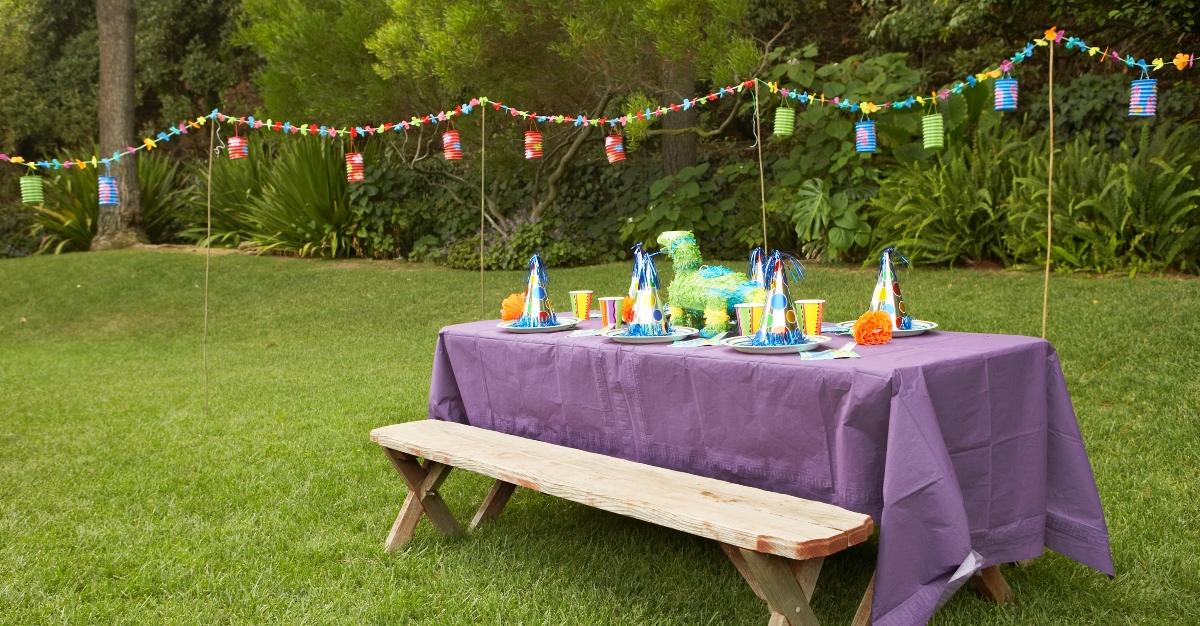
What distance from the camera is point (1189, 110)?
959cm

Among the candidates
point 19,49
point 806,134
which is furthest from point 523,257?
point 19,49

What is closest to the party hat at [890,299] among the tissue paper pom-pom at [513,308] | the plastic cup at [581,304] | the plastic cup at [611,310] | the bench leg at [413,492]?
the plastic cup at [611,310]

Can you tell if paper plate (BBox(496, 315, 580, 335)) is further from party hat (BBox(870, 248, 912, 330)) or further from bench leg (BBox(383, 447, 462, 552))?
party hat (BBox(870, 248, 912, 330))

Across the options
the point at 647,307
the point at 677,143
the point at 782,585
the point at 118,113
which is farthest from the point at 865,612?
the point at 118,113

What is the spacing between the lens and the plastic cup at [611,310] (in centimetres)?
371

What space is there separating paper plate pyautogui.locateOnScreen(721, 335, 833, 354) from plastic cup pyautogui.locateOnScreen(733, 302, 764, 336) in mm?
34

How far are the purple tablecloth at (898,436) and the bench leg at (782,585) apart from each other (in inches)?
7.1

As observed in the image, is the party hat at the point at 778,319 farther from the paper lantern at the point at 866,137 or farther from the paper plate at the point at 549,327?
the paper lantern at the point at 866,137

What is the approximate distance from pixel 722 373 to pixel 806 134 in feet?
29.8

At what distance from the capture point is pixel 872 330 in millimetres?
3088

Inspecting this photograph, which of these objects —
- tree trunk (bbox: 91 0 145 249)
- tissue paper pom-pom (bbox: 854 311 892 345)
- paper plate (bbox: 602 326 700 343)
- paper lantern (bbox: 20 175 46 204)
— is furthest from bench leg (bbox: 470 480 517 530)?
tree trunk (bbox: 91 0 145 249)

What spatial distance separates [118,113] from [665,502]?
45.9 feet

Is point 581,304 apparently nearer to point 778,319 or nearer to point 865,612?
point 778,319

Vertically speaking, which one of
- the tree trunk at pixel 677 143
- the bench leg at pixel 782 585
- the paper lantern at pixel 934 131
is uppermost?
the tree trunk at pixel 677 143
